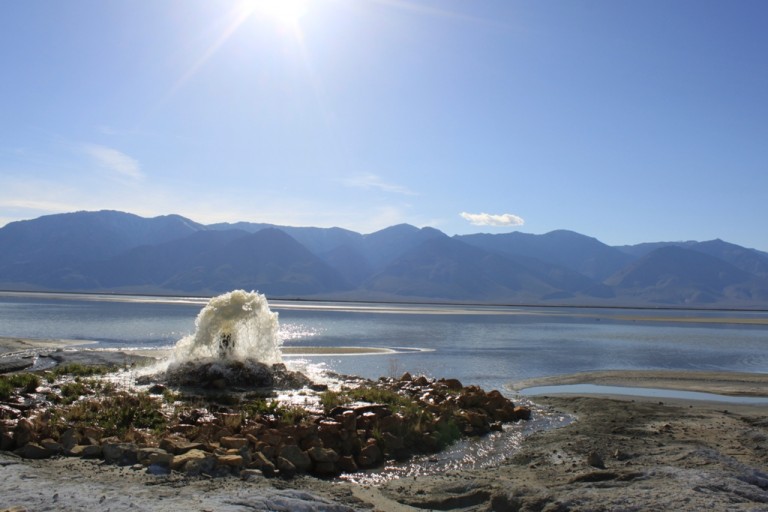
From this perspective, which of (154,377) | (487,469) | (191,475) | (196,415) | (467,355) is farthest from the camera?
(467,355)

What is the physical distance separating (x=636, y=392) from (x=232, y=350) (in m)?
16.2

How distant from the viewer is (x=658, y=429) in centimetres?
1675

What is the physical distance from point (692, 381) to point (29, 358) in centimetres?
2946

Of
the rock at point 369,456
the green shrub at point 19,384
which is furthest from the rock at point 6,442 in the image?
the rock at point 369,456

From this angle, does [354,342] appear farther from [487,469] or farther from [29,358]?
[487,469]

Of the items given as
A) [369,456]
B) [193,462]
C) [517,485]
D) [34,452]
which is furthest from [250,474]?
[517,485]

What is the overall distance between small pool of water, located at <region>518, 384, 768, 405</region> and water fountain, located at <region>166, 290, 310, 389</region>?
9727 millimetres

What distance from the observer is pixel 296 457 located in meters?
12.3

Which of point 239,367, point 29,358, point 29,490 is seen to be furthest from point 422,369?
point 29,490

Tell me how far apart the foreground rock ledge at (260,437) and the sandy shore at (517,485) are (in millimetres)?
447

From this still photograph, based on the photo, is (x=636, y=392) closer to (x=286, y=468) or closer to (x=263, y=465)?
(x=286, y=468)

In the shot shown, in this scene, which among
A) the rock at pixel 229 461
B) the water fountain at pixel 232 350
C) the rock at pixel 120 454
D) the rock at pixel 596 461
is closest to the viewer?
the rock at pixel 229 461

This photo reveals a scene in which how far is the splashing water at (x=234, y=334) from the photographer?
83.9ft

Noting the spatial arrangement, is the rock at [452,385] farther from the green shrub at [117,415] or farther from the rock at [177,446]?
the rock at [177,446]
